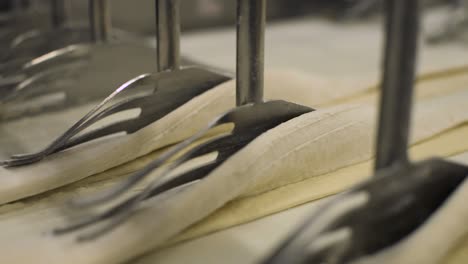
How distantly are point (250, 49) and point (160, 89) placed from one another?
0.39 feet

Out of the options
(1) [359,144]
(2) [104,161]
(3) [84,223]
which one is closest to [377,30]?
(1) [359,144]

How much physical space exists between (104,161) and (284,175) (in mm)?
176

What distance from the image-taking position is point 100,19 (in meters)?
0.86

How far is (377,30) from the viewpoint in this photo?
59.1 inches

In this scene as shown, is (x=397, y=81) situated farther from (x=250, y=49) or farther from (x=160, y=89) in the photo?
(x=160, y=89)

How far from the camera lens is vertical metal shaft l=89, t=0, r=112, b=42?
851mm

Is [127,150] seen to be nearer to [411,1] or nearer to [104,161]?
[104,161]

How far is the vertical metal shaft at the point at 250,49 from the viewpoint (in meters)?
0.57

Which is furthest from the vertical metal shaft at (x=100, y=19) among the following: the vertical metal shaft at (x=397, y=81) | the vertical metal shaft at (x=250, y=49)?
the vertical metal shaft at (x=397, y=81)

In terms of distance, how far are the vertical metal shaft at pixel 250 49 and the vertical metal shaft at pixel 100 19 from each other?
1.06 feet

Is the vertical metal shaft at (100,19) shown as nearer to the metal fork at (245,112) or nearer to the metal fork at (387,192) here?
the metal fork at (245,112)

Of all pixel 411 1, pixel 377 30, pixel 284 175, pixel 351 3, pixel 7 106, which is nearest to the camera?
pixel 411 1

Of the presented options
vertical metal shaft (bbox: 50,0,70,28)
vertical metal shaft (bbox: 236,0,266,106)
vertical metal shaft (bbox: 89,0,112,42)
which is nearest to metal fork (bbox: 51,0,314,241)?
vertical metal shaft (bbox: 236,0,266,106)

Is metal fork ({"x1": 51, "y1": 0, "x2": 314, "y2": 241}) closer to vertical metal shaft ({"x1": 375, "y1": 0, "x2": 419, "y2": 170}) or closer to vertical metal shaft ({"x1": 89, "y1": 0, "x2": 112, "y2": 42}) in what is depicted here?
vertical metal shaft ({"x1": 375, "y1": 0, "x2": 419, "y2": 170})
